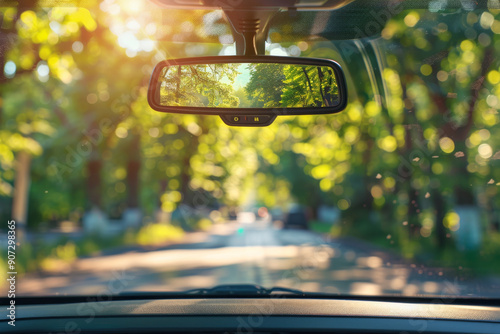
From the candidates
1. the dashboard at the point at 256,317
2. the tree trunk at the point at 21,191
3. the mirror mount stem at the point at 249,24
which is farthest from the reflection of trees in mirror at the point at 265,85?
the tree trunk at the point at 21,191

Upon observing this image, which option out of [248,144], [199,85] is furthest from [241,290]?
[248,144]

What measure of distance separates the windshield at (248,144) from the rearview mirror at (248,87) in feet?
0.15

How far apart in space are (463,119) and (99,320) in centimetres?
1156

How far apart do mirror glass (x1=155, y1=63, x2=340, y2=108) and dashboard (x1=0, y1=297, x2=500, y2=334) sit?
1421mm

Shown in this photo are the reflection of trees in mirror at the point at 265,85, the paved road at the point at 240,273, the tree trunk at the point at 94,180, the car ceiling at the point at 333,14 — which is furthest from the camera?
the tree trunk at the point at 94,180

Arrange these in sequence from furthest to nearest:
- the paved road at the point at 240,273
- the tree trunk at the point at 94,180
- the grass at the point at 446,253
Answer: the tree trunk at the point at 94,180, the paved road at the point at 240,273, the grass at the point at 446,253

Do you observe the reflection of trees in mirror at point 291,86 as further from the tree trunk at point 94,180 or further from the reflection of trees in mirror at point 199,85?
the tree trunk at point 94,180

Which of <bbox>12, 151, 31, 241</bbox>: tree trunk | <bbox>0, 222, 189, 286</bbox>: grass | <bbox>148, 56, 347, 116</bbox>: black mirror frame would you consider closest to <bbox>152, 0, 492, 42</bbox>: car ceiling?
<bbox>148, 56, 347, 116</bbox>: black mirror frame

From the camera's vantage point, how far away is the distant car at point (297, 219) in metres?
41.6

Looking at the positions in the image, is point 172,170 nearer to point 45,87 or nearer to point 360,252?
point 45,87

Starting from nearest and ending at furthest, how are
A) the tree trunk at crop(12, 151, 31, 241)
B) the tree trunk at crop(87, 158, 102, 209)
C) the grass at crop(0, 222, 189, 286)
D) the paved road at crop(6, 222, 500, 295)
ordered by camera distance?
1. the paved road at crop(6, 222, 500, 295)
2. the grass at crop(0, 222, 189, 286)
3. the tree trunk at crop(12, 151, 31, 241)
4. the tree trunk at crop(87, 158, 102, 209)

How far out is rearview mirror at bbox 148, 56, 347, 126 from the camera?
2.95m

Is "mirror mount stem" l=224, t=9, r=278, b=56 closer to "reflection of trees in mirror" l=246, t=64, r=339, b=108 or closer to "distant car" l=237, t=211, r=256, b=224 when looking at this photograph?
"reflection of trees in mirror" l=246, t=64, r=339, b=108

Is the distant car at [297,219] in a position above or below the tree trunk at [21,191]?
below
